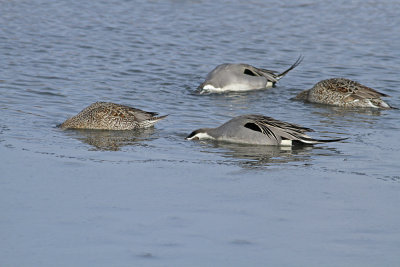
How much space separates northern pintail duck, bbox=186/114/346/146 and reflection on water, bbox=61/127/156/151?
644mm

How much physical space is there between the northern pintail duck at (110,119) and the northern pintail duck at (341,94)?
321 cm

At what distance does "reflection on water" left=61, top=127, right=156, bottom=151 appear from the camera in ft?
29.1

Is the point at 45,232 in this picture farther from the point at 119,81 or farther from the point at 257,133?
the point at 119,81

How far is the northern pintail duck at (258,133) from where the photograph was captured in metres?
8.94

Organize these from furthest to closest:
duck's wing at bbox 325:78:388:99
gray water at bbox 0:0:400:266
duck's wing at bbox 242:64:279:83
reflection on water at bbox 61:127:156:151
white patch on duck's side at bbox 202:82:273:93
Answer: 1. duck's wing at bbox 242:64:279:83
2. white patch on duck's side at bbox 202:82:273:93
3. duck's wing at bbox 325:78:388:99
4. reflection on water at bbox 61:127:156:151
5. gray water at bbox 0:0:400:266

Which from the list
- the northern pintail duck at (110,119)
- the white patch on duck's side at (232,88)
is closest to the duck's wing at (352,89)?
the white patch on duck's side at (232,88)

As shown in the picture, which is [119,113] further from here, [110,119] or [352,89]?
[352,89]

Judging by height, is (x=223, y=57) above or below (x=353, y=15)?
below

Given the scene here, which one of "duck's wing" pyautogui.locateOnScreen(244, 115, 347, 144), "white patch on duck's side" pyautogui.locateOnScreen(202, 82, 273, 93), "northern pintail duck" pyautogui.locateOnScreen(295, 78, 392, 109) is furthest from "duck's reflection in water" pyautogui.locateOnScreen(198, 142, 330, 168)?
"white patch on duck's side" pyautogui.locateOnScreen(202, 82, 273, 93)

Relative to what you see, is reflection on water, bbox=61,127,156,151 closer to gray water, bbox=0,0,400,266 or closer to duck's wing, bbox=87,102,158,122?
gray water, bbox=0,0,400,266

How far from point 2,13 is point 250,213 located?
42.3 ft

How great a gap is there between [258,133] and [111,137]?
1785mm

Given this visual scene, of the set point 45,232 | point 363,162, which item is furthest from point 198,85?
point 45,232

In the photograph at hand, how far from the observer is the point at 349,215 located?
6.27m
